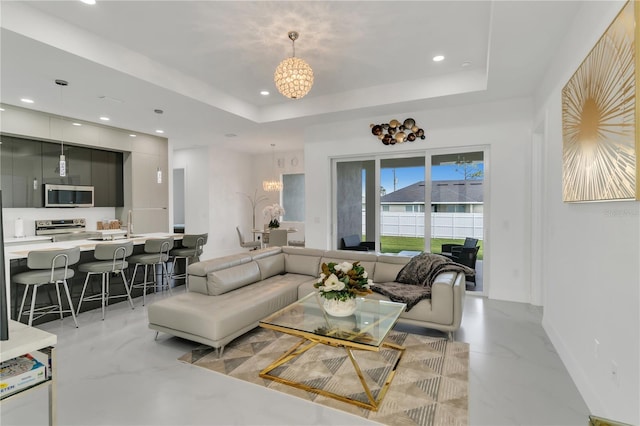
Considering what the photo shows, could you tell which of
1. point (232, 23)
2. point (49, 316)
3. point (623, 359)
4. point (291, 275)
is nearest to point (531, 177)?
point (623, 359)

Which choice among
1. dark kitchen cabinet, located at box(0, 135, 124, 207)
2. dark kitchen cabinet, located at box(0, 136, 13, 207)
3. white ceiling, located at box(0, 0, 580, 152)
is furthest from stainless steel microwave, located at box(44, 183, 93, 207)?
white ceiling, located at box(0, 0, 580, 152)

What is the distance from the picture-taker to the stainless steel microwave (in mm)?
5523

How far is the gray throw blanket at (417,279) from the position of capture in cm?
332

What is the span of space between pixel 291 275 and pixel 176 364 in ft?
6.34

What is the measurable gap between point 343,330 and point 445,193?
345cm

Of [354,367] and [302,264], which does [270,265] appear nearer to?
[302,264]

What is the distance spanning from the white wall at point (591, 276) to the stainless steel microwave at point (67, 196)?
7331 mm

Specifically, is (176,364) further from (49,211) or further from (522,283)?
(49,211)

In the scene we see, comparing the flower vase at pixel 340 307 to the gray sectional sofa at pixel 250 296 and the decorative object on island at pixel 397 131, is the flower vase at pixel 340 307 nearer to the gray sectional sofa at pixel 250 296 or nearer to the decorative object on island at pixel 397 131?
the gray sectional sofa at pixel 250 296

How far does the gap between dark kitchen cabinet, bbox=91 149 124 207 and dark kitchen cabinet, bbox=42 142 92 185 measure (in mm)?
128

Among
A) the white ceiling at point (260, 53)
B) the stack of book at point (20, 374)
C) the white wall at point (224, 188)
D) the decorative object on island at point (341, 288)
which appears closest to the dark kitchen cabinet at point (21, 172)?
the white ceiling at point (260, 53)

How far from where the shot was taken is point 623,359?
1.71m

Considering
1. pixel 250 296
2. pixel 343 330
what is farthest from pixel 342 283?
pixel 250 296

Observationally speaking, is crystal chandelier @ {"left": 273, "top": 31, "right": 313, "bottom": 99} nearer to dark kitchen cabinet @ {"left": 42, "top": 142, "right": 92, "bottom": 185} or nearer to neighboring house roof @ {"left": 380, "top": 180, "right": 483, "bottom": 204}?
neighboring house roof @ {"left": 380, "top": 180, "right": 483, "bottom": 204}
